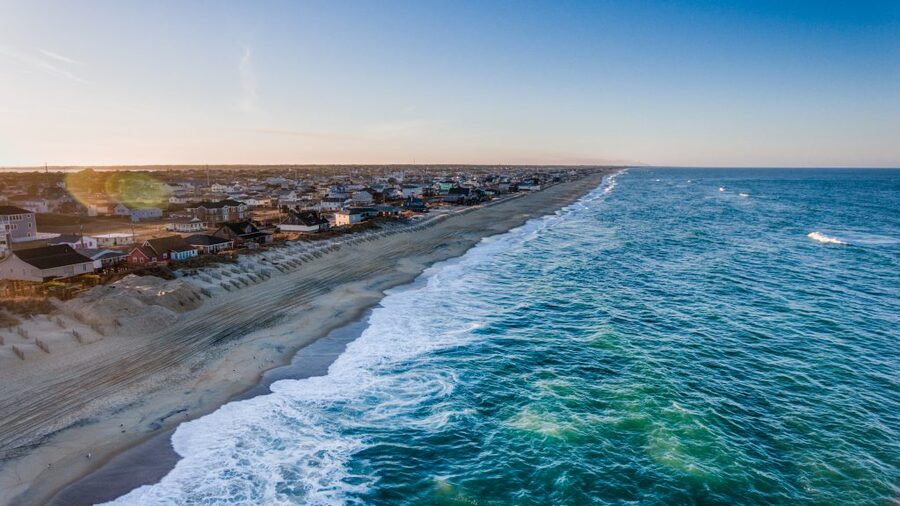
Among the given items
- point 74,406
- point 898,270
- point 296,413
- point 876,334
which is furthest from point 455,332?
point 898,270

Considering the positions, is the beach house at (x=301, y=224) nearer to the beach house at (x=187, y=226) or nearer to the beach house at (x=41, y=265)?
the beach house at (x=187, y=226)

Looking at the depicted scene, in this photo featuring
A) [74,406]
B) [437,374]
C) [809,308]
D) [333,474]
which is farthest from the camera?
[809,308]

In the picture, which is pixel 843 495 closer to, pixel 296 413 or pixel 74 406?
pixel 296 413

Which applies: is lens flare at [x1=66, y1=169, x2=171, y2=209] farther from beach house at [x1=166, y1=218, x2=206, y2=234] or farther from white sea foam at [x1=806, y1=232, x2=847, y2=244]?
white sea foam at [x1=806, y1=232, x2=847, y2=244]

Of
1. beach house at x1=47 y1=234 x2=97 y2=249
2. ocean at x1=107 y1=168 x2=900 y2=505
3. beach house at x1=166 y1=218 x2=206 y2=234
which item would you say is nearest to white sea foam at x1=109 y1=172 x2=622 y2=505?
ocean at x1=107 y1=168 x2=900 y2=505

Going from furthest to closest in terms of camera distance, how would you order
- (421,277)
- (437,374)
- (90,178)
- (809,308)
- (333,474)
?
(90,178) → (421,277) → (809,308) → (437,374) → (333,474)

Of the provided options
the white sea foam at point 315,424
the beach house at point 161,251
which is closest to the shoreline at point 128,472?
the white sea foam at point 315,424
